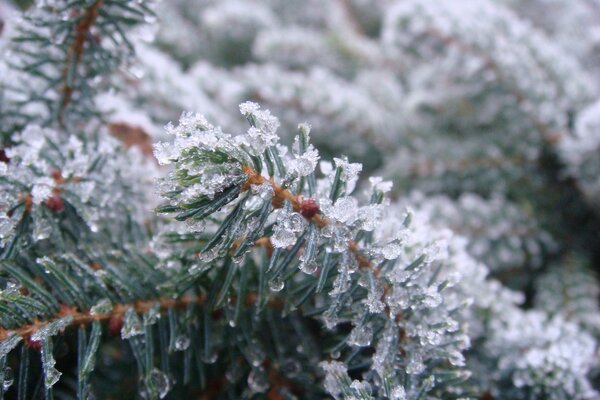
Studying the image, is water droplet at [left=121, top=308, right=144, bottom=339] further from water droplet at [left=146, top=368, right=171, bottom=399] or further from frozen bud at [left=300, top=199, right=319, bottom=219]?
frozen bud at [left=300, top=199, right=319, bottom=219]

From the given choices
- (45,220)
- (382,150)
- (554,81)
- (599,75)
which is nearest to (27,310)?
(45,220)

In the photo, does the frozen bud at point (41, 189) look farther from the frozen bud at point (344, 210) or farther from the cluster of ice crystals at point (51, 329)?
the frozen bud at point (344, 210)

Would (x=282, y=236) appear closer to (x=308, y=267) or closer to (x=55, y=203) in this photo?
(x=308, y=267)

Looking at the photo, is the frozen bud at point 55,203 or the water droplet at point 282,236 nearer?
the water droplet at point 282,236

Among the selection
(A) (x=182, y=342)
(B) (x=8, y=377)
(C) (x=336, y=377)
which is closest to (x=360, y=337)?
(C) (x=336, y=377)

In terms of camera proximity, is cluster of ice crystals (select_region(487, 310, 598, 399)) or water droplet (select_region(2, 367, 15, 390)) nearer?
water droplet (select_region(2, 367, 15, 390))

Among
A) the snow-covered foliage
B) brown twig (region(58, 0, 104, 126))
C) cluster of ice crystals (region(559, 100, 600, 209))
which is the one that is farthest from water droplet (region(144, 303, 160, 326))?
cluster of ice crystals (region(559, 100, 600, 209))

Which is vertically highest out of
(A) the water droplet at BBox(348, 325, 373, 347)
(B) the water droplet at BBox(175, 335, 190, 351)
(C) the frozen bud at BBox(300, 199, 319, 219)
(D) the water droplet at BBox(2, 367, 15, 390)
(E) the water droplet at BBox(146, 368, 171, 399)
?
(C) the frozen bud at BBox(300, 199, 319, 219)

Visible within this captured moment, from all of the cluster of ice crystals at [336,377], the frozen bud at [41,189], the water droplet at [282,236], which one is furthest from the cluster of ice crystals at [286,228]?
the frozen bud at [41,189]

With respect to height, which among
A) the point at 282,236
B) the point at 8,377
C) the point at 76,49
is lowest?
the point at 8,377

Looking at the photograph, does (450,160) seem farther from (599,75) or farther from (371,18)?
(371,18)

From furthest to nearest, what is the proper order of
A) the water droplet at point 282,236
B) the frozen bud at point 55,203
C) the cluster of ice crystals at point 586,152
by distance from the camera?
1. the cluster of ice crystals at point 586,152
2. the frozen bud at point 55,203
3. the water droplet at point 282,236
